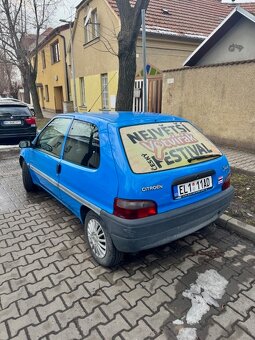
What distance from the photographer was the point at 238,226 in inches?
128

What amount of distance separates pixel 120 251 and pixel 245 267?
51.2 inches

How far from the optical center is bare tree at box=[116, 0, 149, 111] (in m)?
5.41

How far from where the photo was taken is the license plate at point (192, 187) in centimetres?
242

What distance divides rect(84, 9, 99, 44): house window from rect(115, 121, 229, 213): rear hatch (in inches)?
457

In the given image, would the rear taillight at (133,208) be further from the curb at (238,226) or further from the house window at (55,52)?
the house window at (55,52)

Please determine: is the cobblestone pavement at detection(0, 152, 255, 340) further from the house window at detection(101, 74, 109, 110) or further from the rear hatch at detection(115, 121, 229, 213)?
the house window at detection(101, 74, 109, 110)

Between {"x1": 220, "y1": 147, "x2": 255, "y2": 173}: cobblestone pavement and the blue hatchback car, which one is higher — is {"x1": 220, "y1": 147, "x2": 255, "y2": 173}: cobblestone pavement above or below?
below

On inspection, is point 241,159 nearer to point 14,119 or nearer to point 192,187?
point 192,187

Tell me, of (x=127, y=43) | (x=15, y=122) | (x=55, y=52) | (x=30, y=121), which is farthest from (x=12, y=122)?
(x=55, y=52)

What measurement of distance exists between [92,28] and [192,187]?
13222 millimetres

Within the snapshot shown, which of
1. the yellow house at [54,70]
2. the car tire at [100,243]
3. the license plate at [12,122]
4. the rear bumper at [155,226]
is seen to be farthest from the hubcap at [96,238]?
the yellow house at [54,70]

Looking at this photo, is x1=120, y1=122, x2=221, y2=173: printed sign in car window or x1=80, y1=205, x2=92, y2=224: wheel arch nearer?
x1=120, y1=122, x2=221, y2=173: printed sign in car window

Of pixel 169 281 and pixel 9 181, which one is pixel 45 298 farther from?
pixel 9 181

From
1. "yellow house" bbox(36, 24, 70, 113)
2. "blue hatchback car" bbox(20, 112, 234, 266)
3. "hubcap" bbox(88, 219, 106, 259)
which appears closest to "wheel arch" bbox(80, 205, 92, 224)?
"blue hatchback car" bbox(20, 112, 234, 266)
